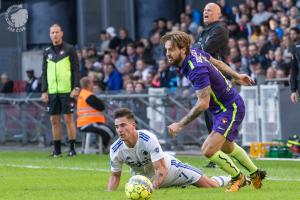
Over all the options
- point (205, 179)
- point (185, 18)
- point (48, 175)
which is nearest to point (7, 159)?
point (48, 175)

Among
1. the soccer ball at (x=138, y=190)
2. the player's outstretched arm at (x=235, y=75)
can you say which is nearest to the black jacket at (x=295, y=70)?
the player's outstretched arm at (x=235, y=75)

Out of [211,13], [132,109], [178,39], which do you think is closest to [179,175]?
[178,39]

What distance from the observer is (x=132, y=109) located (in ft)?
80.7

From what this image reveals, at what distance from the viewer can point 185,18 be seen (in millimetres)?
28922

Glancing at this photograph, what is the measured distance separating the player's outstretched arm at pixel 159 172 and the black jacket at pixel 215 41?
4.03 m

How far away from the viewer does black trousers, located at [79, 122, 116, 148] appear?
2262 cm

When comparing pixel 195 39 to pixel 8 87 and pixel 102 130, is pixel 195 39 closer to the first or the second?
pixel 102 130

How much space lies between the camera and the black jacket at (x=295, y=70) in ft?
63.0

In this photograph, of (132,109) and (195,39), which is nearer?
(132,109)

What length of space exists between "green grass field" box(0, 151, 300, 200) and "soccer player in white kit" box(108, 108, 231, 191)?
15 centimetres

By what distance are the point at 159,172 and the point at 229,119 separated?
3.32 ft

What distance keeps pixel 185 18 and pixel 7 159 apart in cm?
942

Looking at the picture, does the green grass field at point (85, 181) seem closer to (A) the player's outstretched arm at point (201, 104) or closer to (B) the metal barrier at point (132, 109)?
(A) the player's outstretched arm at point (201, 104)

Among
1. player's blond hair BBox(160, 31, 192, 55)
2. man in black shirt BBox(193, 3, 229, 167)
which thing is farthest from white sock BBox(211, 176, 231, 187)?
man in black shirt BBox(193, 3, 229, 167)
